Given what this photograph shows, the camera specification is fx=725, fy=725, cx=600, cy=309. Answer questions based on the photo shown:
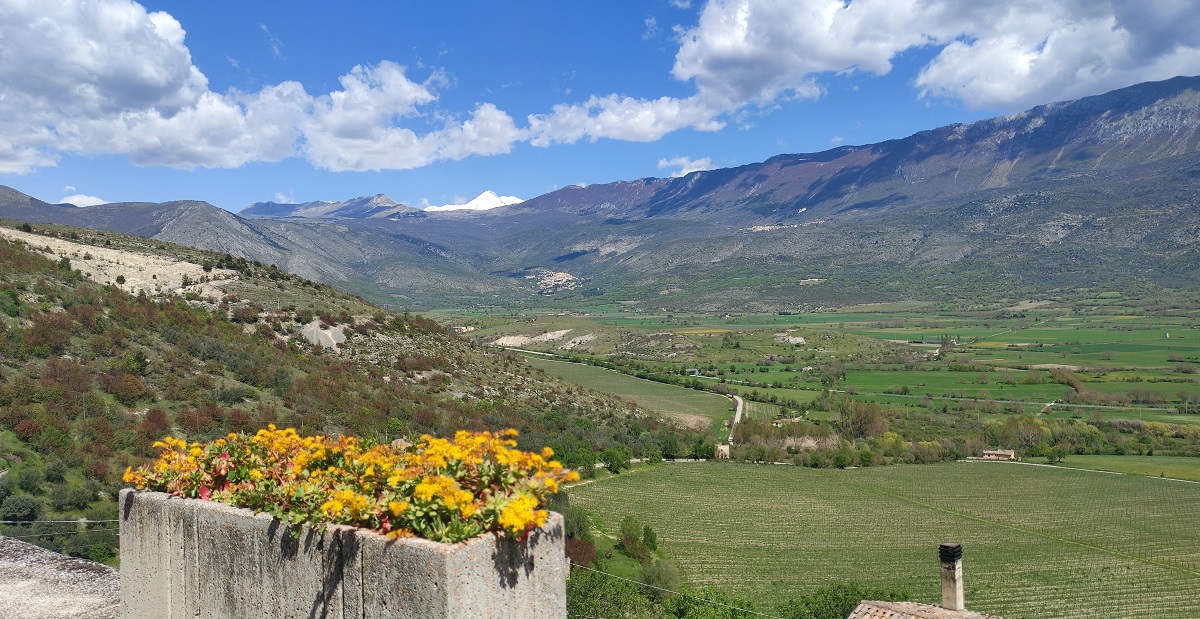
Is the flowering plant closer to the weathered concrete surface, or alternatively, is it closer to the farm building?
the weathered concrete surface

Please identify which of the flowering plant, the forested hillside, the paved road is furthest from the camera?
the paved road

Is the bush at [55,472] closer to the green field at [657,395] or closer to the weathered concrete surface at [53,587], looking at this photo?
the weathered concrete surface at [53,587]

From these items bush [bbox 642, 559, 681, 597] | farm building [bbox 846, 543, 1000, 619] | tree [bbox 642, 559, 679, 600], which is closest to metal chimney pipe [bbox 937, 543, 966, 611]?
farm building [bbox 846, 543, 1000, 619]

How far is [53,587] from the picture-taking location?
643 cm

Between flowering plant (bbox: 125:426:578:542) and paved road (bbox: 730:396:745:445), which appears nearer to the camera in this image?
flowering plant (bbox: 125:426:578:542)

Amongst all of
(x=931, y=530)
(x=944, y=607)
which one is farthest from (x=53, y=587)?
(x=931, y=530)

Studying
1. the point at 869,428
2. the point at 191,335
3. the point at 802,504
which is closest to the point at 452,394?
the point at 191,335

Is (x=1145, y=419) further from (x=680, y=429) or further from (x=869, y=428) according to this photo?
(x=680, y=429)

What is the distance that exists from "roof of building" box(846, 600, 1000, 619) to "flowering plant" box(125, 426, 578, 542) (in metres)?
18.5

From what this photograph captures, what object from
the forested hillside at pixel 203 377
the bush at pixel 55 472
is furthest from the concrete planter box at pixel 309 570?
the bush at pixel 55 472

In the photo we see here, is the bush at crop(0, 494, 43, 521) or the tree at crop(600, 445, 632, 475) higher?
the bush at crop(0, 494, 43, 521)

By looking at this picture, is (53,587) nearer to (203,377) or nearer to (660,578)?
(203,377)

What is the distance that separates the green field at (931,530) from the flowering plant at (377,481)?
2560 cm

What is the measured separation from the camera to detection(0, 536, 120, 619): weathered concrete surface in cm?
595
